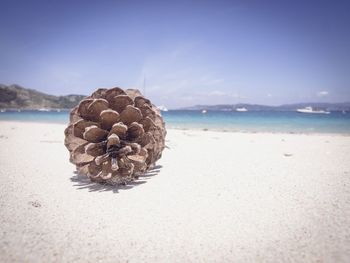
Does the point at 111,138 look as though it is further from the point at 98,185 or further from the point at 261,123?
the point at 261,123

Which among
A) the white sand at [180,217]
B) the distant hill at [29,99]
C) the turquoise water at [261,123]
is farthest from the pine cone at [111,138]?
the distant hill at [29,99]

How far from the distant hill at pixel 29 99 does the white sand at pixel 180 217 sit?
69.0 m

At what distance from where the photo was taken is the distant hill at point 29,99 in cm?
7562

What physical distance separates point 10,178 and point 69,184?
79 cm

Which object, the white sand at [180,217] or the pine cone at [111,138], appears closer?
the white sand at [180,217]

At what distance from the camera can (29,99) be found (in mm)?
84625

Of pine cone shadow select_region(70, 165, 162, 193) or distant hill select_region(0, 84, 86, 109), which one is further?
distant hill select_region(0, 84, 86, 109)

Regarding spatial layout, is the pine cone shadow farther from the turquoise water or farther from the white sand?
the turquoise water

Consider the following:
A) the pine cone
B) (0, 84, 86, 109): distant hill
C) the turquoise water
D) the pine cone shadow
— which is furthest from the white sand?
(0, 84, 86, 109): distant hill

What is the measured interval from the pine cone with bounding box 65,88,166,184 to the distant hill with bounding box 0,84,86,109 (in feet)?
226

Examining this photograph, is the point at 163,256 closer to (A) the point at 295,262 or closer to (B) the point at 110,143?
(A) the point at 295,262

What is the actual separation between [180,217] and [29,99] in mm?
99425

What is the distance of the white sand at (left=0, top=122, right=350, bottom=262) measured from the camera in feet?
4.61

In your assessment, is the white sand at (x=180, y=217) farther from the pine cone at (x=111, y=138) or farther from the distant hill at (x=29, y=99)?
the distant hill at (x=29, y=99)
